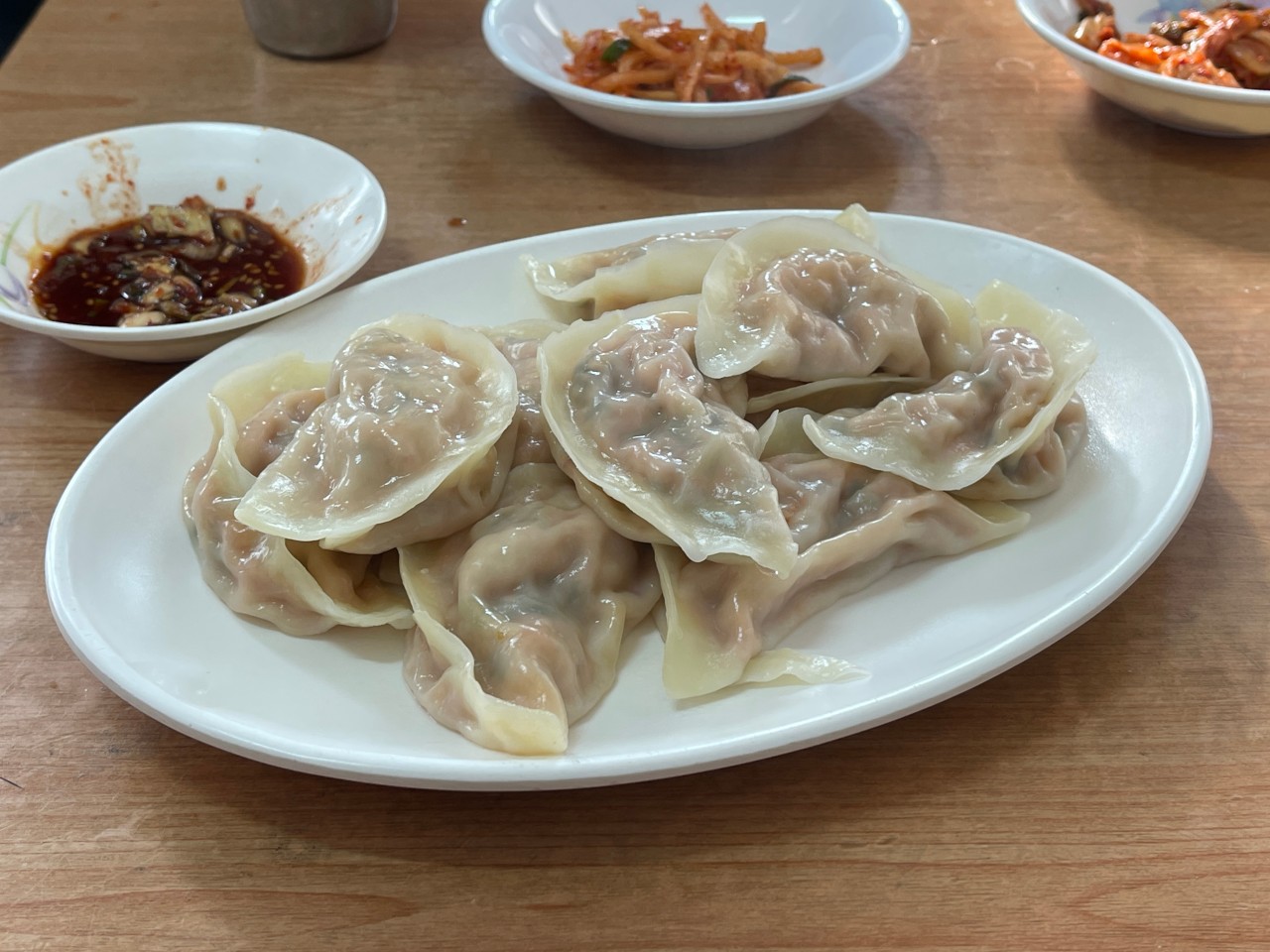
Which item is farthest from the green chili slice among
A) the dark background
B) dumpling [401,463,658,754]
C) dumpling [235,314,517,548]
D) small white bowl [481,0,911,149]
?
the dark background

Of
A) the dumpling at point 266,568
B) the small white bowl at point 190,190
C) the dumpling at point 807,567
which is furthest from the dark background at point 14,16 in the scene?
the dumpling at point 807,567

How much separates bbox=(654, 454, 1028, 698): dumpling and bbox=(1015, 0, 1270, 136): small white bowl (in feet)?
5.28

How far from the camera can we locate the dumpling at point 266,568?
155cm

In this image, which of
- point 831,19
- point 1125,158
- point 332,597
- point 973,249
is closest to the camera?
point 332,597

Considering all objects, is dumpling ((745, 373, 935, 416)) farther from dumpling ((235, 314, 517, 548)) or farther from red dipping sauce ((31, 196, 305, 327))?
red dipping sauce ((31, 196, 305, 327))

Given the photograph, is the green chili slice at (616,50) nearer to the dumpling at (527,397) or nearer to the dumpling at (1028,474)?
the dumpling at (527,397)

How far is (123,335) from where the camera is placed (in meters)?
2.00

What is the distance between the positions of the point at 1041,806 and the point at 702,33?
2.41 m

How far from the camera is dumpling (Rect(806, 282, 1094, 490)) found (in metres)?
1.70

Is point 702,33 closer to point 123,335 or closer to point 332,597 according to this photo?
point 123,335

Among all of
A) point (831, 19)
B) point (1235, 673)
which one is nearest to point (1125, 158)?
point (831, 19)

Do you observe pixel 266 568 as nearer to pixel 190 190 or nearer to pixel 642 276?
pixel 642 276

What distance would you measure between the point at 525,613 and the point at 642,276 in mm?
762

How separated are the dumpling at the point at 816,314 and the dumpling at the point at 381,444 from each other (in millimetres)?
378
